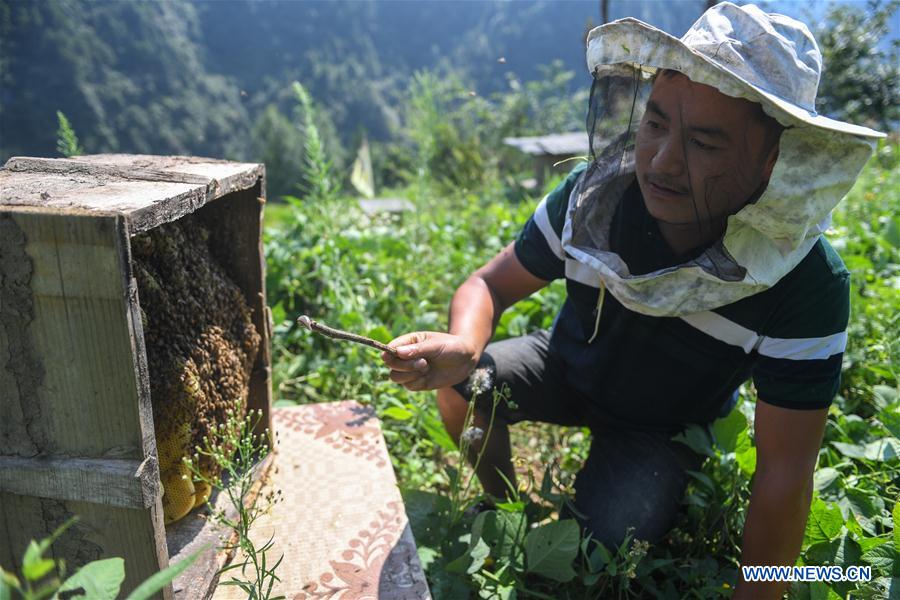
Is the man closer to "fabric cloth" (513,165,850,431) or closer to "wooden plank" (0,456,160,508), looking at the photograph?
"fabric cloth" (513,165,850,431)

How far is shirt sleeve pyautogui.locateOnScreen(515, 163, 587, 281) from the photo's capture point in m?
2.11

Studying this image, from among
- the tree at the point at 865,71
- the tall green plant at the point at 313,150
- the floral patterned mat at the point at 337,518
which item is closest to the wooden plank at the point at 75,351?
the floral patterned mat at the point at 337,518

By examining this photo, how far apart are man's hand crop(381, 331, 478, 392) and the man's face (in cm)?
69

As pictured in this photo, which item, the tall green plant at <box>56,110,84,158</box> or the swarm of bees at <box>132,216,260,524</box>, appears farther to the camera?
the tall green plant at <box>56,110,84,158</box>

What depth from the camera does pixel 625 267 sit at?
5.89 feet

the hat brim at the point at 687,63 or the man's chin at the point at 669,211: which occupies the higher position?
the hat brim at the point at 687,63

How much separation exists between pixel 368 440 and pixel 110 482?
1092 millimetres

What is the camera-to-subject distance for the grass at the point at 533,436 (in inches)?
71.6

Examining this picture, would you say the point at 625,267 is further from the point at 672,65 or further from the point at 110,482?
the point at 110,482

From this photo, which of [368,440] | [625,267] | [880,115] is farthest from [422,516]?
[880,115]

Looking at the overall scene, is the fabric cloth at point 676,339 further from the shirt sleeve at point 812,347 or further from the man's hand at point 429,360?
the man's hand at point 429,360

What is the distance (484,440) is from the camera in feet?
7.34

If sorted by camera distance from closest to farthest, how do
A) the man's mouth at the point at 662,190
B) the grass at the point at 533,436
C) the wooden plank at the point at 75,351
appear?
1. the wooden plank at the point at 75,351
2. the man's mouth at the point at 662,190
3. the grass at the point at 533,436

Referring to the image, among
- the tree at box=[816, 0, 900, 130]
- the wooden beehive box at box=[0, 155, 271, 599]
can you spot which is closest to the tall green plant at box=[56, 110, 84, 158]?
the wooden beehive box at box=[0, 155, 271, 599]
